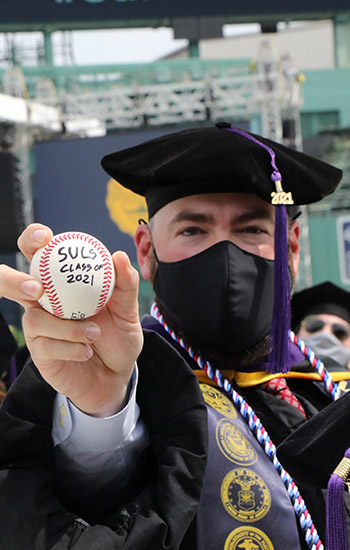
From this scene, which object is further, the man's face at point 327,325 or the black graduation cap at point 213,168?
the man's face at point 327,325

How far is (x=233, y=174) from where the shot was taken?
1808mm

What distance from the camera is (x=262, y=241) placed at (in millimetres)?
1905

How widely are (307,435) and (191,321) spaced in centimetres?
62

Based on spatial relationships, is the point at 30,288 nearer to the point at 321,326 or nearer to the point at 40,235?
the point at 40,235

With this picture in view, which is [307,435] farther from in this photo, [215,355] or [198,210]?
[198,210]

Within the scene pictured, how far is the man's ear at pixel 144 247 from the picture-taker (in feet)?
6.77

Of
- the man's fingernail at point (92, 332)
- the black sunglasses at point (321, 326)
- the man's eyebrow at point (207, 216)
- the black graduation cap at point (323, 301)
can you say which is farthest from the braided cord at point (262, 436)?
the black sunglasses at point (321, 326)

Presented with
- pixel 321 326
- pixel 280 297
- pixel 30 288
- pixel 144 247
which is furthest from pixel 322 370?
pixel 321 326

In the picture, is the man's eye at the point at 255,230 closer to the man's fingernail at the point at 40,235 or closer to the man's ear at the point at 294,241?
the man's ear at the point at 294,241

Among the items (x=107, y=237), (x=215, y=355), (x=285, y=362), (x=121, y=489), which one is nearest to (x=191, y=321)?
(x=215, y=355)

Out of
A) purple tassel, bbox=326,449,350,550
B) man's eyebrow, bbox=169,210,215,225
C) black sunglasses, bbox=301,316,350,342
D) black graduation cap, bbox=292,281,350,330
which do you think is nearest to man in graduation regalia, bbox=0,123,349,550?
man's eyebrow, bbox=169,210,215,225

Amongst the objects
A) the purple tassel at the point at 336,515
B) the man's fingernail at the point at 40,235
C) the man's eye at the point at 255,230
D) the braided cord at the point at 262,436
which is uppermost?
the man's fingernail at the point at 40,235

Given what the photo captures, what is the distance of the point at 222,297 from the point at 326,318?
262 cm

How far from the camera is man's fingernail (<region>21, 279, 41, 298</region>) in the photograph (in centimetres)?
116
